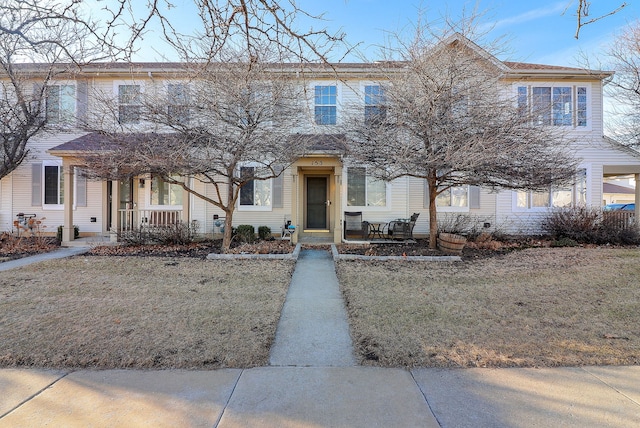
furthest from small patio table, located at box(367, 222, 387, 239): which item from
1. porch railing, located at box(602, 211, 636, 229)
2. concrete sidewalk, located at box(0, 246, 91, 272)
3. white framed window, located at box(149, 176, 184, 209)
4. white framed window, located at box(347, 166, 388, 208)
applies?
concrete sidewalk, located at box(0, 246, 91, 272)

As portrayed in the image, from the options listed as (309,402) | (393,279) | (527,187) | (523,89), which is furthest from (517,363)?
(523,89)

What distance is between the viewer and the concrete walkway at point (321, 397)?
7.75 feet

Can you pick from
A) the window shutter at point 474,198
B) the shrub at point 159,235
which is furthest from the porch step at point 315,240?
the window shutter at point 474,198

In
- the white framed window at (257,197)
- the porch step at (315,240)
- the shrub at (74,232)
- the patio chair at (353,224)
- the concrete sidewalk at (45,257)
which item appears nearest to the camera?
the concrete sidewalk at (45,257)

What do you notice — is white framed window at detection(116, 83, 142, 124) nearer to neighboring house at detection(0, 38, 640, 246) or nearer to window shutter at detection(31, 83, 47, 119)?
window shutter at detection(31, 83, 47, 119)

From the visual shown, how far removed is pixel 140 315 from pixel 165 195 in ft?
29.0

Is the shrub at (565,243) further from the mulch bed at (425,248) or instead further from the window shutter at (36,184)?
the window shutter at (36,184)

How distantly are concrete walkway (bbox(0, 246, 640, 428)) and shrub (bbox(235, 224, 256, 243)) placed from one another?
7.63 m

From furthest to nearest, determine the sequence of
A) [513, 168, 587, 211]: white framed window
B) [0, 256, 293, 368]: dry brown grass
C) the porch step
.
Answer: [513, 168, 587, 211]: white framed window < the porch step < [0, 256, 293, 368]: dry brown grass

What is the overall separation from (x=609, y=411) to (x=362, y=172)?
9.69 m

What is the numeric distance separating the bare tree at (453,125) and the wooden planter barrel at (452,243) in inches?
63.0

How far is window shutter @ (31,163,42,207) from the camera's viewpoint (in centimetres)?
1205

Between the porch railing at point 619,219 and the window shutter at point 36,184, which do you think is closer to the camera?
the porch railing at point 619,219

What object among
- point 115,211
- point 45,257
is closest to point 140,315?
point 45,257
